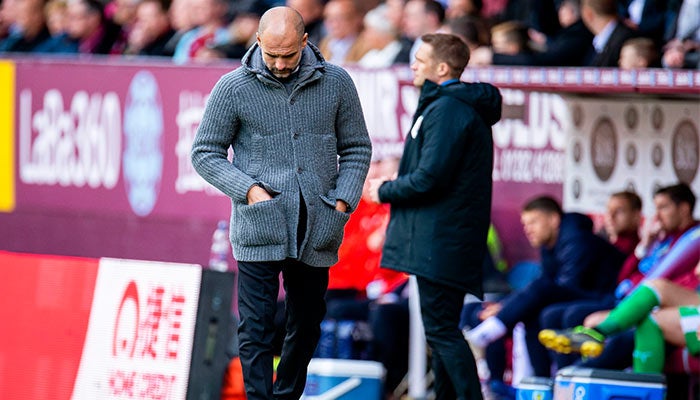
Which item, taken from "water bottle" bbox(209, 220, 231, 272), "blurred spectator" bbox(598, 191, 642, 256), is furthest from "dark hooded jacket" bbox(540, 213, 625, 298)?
"water bottle" bbox(209, 220, 231, 272)

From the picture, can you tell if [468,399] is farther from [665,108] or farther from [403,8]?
[403,8]

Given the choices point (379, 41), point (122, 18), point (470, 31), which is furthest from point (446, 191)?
point (122, 18)

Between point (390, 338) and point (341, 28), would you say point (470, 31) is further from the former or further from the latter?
point (390, 338)

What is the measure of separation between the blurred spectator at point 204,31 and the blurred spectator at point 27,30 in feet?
8.61

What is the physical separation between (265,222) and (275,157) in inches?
11.9

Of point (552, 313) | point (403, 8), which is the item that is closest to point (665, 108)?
point (552, 313)

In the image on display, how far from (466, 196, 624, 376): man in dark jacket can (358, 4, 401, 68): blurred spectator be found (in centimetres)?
294

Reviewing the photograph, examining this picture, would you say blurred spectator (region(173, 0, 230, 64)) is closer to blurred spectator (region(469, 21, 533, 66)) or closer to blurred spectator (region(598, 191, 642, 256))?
blurred spectator (region(469, 21, 533, 66))

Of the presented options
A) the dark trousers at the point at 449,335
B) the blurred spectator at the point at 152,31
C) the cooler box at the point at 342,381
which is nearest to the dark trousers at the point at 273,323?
the dark trousers at the point at 449,335

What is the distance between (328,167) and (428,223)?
44.1 inches

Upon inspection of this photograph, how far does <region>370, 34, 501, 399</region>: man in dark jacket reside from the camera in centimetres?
858

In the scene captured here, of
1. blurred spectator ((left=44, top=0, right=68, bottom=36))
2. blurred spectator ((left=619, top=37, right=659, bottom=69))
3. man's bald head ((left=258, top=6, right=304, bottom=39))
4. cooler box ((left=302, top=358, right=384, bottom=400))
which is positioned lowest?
cooler box ((left=302, top=358, right=384, bottom=400))

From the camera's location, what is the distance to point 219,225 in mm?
13789

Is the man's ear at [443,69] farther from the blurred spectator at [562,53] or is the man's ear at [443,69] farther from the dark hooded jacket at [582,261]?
the blurred spectator at [562,53]
